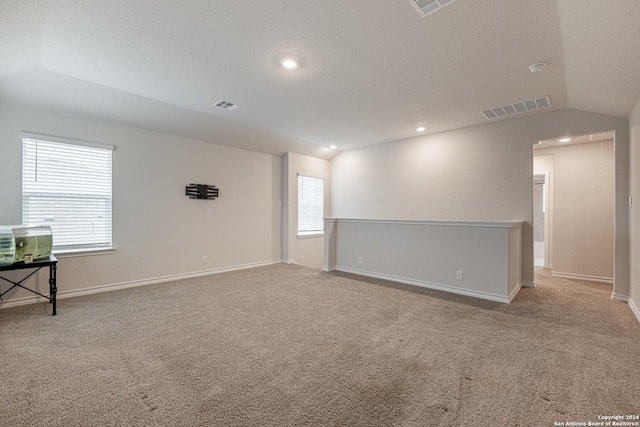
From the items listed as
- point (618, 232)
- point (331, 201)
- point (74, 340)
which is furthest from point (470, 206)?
point (74, 340)

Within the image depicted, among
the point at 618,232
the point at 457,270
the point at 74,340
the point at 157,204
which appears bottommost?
the point at 74,340

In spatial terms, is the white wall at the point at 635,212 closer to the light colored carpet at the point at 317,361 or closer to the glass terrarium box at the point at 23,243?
the light colored carpet at the point at 317,361

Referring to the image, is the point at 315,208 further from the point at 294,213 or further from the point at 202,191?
the point at 202,191

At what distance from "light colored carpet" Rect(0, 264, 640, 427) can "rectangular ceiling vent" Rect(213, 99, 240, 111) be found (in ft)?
8.94

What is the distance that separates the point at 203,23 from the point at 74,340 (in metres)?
3.02

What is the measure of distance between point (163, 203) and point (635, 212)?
6.53 meters

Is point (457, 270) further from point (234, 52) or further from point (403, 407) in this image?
point (234, 52)

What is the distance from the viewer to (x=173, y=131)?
480 centimetres

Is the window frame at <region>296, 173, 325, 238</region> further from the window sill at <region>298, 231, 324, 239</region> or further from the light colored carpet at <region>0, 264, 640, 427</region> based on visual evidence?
the light colored carpet at <region>0, 264, 640, 427</region>

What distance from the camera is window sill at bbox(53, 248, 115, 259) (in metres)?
3.86

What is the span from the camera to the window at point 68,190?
12.2ft

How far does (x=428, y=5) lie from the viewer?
2109 millimetres

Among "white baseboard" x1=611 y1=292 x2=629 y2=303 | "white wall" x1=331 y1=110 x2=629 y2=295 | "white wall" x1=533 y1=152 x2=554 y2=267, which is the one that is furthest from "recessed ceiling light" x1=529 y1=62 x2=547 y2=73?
"white wall" x1=533 y1=152 x2=554 y2=267

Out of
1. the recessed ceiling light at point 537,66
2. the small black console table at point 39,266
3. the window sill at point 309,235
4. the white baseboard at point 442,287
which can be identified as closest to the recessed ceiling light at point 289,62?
Result: the recessed ceiling light at point 537,66
